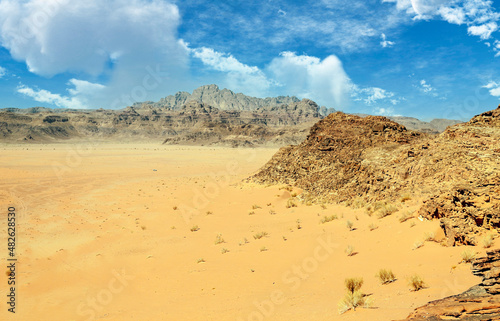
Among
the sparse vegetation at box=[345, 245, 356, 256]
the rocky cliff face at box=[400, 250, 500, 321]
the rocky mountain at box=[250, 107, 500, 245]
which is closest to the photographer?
the rocky cliff face at box=[400, 250, 500, 321]

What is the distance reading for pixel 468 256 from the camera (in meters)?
6.56

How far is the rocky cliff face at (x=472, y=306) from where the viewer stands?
12.5ft

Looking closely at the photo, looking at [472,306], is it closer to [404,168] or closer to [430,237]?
[430,237]

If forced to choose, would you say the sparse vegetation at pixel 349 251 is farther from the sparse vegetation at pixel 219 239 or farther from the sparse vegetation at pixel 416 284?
the sparse vegetation at pixel 219 239

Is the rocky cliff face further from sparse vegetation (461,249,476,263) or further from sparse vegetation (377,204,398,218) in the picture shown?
sparse vegetation (377,204,398,218)

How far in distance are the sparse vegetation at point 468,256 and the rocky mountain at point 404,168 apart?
38.7 inches

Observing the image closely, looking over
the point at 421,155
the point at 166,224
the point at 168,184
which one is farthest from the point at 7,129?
the point at 421,155

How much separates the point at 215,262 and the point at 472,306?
7.78m

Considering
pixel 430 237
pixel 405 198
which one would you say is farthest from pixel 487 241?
pixel 405 198

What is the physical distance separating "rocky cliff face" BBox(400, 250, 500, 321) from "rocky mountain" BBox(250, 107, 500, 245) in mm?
3553

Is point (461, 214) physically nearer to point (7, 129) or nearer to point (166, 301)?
point (166, 301)

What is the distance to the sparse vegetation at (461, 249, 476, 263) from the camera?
257 inches

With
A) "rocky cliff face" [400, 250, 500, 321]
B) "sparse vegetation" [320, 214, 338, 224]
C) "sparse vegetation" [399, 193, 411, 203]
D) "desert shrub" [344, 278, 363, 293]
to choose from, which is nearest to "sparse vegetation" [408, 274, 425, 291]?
"desert shrub" [344, 278, 363, 293]

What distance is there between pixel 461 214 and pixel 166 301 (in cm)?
864
